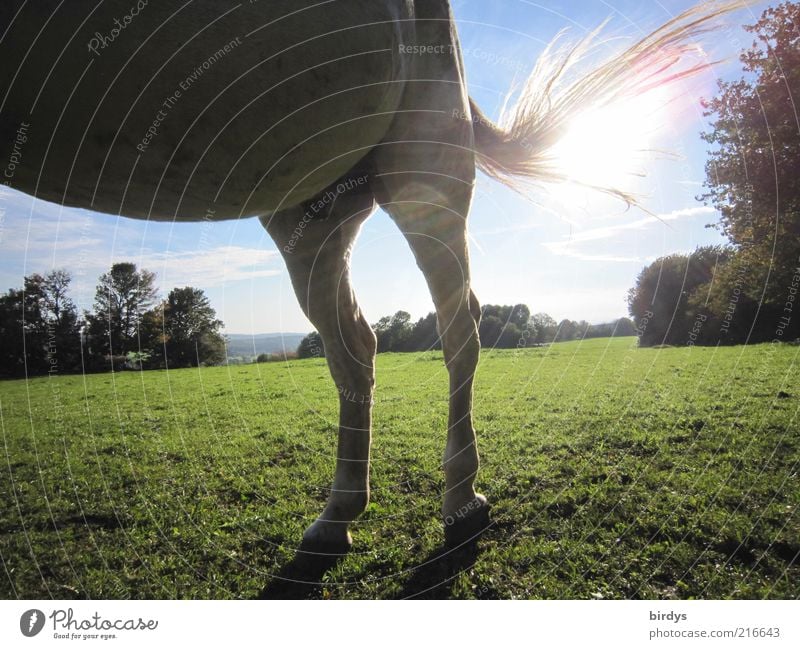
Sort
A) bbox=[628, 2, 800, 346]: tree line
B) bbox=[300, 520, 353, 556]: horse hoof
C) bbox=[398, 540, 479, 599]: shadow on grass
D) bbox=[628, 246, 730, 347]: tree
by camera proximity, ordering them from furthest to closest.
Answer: bbox=[628, 246, 730, 347]: tree, bbox=[628, 2, 800, 346]: tree line, bbox=[300, 520, 353, 556]: horse hoof, bbox=[398, 540, 479, 599]: shadow on grass

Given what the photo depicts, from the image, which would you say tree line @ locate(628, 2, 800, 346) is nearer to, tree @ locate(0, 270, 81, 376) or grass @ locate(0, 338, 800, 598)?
grass @ locate(0, 338, 800, 598)

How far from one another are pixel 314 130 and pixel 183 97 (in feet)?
1.68

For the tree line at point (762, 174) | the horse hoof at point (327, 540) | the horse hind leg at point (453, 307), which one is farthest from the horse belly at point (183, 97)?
the tree line at point (762, 174)

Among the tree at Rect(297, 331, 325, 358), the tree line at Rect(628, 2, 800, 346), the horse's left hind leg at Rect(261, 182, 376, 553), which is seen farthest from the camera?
the tree line at Rect(628, 2, 800, 346)

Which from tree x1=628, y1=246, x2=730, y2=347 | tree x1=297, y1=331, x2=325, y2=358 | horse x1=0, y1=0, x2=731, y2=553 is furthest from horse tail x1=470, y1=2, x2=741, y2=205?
tree x1=628, y1=246, x2=730, y2=347

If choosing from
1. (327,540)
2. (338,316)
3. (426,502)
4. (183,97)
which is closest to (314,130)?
(183,97)

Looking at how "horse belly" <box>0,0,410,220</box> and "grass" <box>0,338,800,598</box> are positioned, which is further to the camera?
"grass" <box>0,338,800,598</box>

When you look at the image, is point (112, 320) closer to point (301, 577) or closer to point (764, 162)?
point (301, 577)

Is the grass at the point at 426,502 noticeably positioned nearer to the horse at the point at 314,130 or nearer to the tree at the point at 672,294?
the horse at the point at 314,130

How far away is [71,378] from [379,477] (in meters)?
16.8

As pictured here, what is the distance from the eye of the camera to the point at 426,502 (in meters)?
3.16

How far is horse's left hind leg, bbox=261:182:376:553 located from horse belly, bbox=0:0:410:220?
0.61m

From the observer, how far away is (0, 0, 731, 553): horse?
59.5 inches

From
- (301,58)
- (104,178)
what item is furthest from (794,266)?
(104,178)
